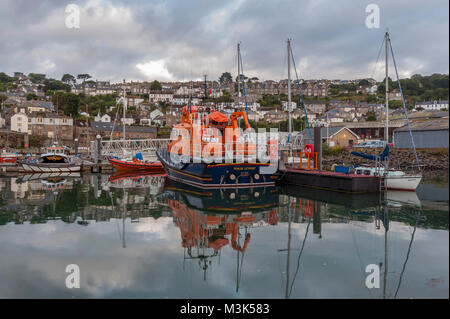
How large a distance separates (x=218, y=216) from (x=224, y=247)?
369 centimetres

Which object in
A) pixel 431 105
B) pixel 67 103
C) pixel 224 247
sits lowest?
pixel 224 247

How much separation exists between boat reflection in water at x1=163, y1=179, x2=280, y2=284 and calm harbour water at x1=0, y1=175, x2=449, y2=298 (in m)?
0.04

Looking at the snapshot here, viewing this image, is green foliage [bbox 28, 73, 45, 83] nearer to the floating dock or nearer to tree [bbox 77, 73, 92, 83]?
tree [bbox 77, 73, 92, 83]

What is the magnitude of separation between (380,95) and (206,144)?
5209 inches

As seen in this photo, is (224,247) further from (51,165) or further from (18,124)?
(18,124)

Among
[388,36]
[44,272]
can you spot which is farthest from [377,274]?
[388,36]

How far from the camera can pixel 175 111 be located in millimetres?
100438

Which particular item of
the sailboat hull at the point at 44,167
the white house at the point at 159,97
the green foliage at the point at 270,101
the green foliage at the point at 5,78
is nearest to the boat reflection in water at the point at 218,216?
the sailboat hull at the point at 44,167

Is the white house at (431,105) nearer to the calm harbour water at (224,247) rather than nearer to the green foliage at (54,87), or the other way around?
the calm harbour water at (224,247)

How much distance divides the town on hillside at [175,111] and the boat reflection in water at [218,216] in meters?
5.75

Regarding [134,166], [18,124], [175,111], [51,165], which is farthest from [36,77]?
[134,166]

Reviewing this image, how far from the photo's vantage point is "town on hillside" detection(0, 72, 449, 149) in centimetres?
4997

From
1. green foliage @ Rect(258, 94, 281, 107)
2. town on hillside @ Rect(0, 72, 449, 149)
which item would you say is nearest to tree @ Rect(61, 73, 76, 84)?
town on hillside @ Rect(0, 72, 449, 149)
